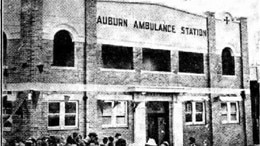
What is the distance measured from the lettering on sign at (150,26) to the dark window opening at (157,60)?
4.25ft

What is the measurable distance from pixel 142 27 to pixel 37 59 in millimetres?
6265

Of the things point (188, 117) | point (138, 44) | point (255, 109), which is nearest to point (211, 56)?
point (188, 117)

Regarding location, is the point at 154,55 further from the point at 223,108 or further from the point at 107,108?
the point at 223,108

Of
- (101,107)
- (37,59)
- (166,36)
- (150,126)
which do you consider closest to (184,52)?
(166,36)

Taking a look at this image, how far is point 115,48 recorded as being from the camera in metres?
21.1

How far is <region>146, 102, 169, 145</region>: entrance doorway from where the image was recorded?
72.1 feet

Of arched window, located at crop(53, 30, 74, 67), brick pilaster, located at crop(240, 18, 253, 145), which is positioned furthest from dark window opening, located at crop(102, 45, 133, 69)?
brick pilaster, located at crop(240, 18, 253, 145)

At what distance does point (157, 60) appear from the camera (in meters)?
23.0

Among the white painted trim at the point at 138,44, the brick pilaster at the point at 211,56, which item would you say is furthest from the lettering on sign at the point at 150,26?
the white painted trim at the point at 138,44

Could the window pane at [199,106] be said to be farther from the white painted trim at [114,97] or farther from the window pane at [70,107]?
the window pane at [70,107]

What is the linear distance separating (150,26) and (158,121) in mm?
5246

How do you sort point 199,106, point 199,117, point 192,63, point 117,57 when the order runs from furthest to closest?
point 192,63 → point 199,106 → point 199,117 → point 117,57

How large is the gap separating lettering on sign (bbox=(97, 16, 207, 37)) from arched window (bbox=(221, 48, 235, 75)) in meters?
2.26

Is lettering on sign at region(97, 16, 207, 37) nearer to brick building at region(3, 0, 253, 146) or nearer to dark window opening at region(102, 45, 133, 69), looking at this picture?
brick building at region(3, 0, 253, 146)
